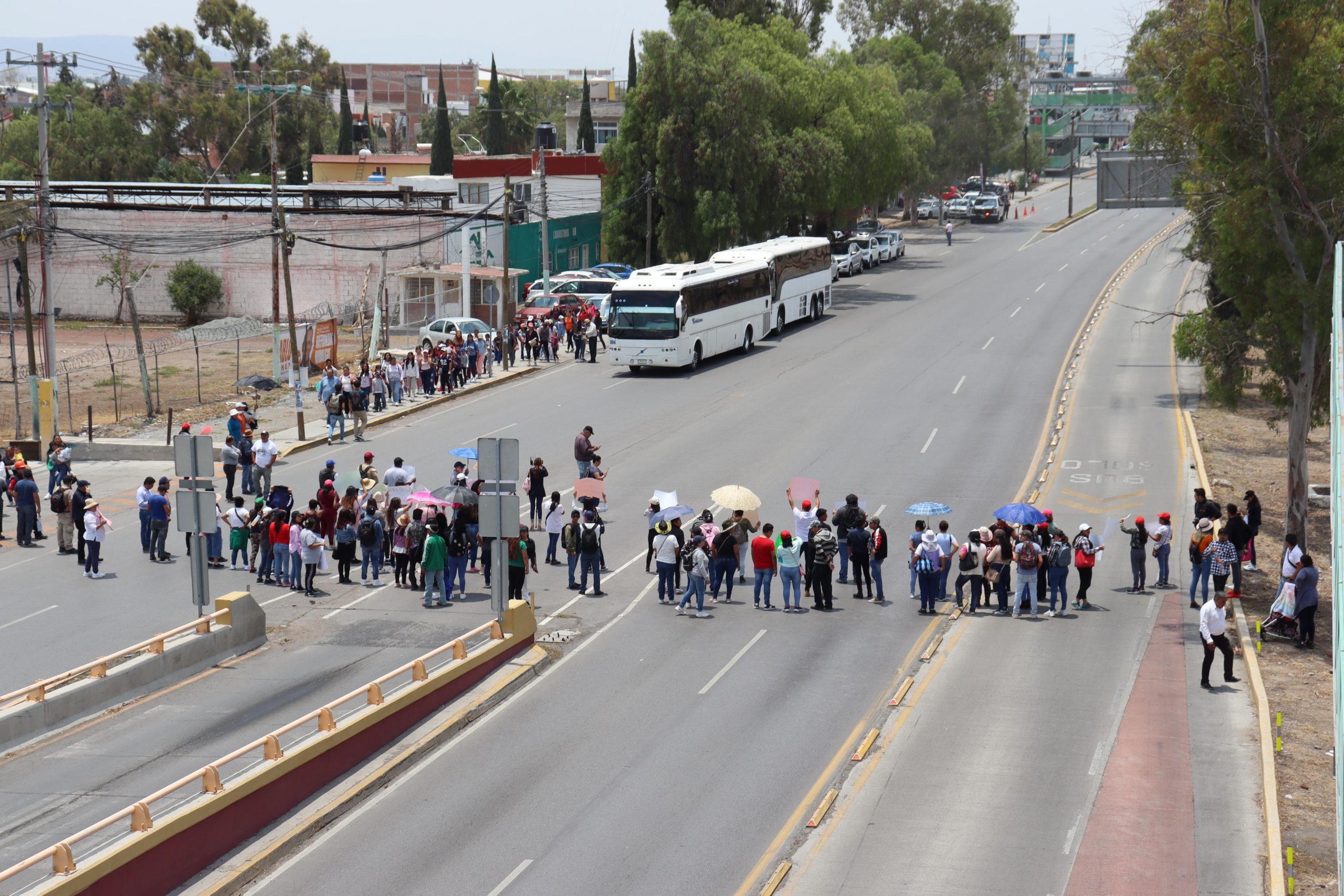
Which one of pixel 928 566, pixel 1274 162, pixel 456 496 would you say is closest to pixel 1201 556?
pixel 928 566

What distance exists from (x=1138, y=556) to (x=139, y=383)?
3622 cm

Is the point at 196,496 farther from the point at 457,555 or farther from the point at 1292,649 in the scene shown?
the point at 1292,649

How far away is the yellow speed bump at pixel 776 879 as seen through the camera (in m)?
12.5

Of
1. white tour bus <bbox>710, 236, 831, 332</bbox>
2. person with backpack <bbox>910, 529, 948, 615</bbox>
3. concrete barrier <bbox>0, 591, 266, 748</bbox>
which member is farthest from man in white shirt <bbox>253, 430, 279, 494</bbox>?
white tour bus <bbox>710, 236, 831, 332</bbox>

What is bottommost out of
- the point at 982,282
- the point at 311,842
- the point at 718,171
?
the point at 311,842

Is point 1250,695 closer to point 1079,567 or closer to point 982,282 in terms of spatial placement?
point 1079,567

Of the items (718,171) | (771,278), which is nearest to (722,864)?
(771,278)

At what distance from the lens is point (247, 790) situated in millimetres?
13578

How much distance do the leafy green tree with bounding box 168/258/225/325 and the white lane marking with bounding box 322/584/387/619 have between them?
40.8 metres

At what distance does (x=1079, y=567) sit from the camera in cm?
2205

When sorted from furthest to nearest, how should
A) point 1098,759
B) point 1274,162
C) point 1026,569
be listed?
point 1274,162 < point 1026,569 < point 1098,759

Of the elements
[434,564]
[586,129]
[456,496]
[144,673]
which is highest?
[586,129]

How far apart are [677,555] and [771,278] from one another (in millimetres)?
27597

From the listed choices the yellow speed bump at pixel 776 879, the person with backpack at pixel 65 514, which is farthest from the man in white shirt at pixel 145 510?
the yellow speed bump at pixel 776 879
